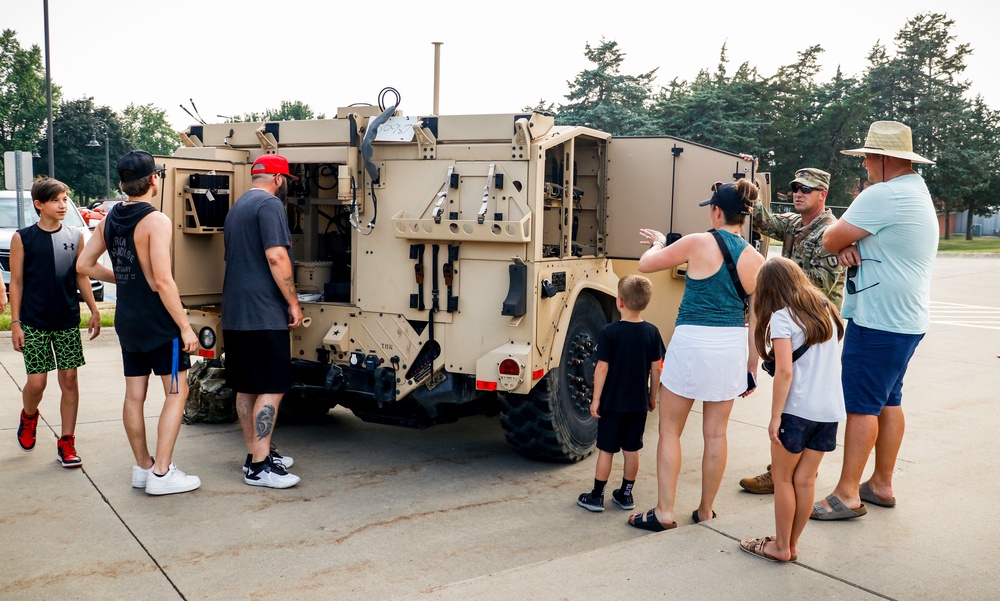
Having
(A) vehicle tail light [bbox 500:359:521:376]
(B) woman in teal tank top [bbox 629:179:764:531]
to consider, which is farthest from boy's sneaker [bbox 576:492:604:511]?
(A) vehicle tail light [bbox 500:359:521:376]

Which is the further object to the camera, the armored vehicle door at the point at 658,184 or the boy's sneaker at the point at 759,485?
the armored vehicle door at the point at 658,184

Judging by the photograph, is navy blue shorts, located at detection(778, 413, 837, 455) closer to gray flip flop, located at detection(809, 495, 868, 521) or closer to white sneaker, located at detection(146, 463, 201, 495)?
gray flip flop, located at detection(809, 495, 868, 521)

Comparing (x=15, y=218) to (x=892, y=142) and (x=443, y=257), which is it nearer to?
(x=443, y=257)

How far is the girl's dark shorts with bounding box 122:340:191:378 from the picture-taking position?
4.91 metres

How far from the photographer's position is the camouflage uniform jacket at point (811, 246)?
5203mm

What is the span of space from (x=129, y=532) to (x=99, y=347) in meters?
6.18

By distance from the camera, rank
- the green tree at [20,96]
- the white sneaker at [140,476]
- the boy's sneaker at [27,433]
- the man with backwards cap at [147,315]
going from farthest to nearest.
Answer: the green tree at [20,96] → the boy's sneaker at [27,433] → the white sneaker at [140,476] → the man with backwards cap at [147,315]

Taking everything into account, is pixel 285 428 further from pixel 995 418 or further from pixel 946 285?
pixel 946 285

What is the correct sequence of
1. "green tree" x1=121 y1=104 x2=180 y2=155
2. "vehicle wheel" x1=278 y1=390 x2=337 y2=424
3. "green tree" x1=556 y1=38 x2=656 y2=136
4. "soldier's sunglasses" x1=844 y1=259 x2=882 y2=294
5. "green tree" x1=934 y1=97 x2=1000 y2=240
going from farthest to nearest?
"green tree" x1=121 y1=104 x2=180 y2=155 → "green tree" x1=934 y1=97 x2=1000 y2=240 → "green tree" x1=556 y1=38 x2=656 y2=136 → "vehicle wheel" x1=278 y1=390 x2=337 y2=424 → "soldier's sunglasses" x1=844 y1=259 x2=882 y2=294

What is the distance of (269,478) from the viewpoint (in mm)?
5125

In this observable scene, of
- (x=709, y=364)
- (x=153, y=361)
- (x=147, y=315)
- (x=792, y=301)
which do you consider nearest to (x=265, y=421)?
(x=153, y=361)

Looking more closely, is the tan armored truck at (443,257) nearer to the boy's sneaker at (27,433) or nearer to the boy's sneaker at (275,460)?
the boy's sneaker at (275,460)

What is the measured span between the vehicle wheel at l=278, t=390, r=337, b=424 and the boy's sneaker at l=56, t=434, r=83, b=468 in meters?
1.52

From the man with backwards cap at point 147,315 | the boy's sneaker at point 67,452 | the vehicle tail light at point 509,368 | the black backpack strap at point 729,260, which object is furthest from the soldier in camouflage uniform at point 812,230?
the boy's sneaker at point 67,452
